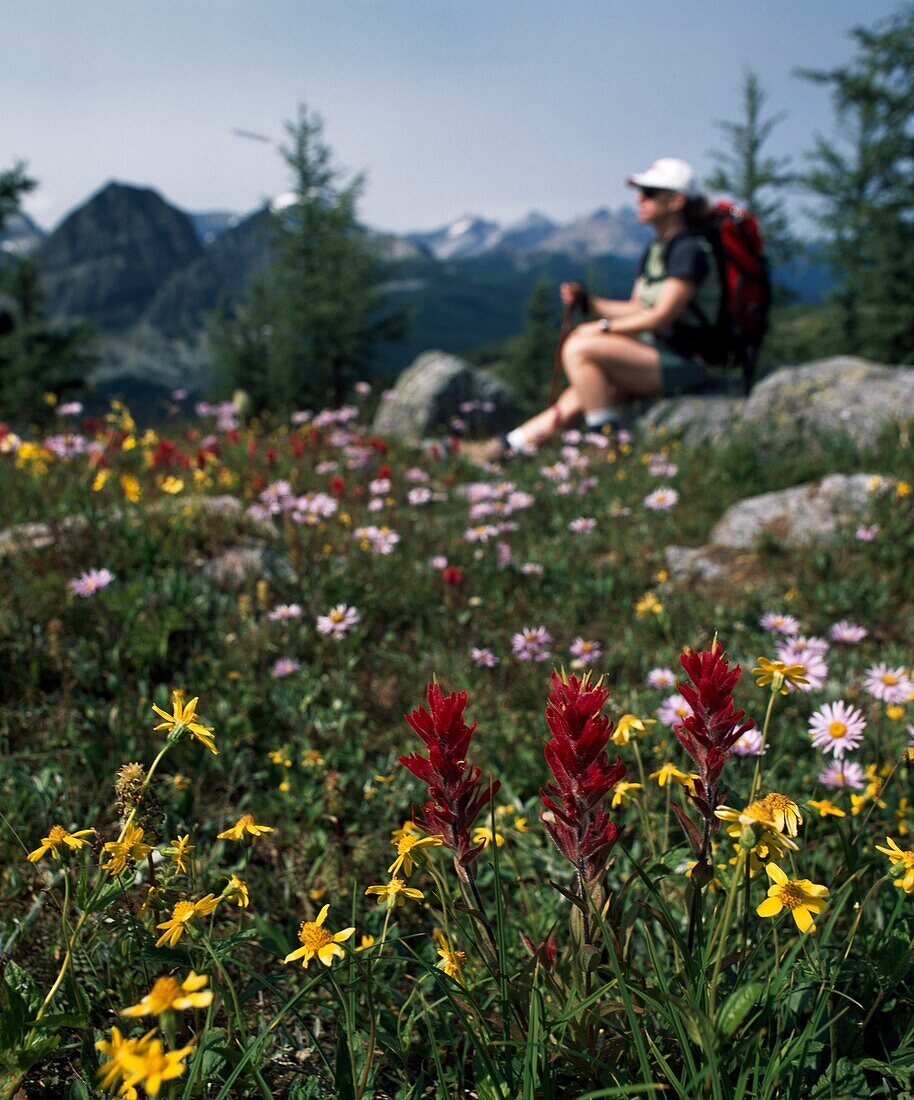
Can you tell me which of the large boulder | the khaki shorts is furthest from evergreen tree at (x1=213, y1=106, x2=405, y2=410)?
the khaki shorts

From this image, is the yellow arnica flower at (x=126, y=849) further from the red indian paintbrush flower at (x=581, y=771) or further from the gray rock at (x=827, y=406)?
the gray rock at (x=827, y=406)

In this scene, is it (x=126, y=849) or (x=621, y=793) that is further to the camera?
(x=621, y=793)

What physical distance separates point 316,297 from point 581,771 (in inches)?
974

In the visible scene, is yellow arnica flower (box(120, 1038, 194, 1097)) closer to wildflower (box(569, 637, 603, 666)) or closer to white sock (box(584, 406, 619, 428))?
wildflower (box(569, 637, 603, 666))

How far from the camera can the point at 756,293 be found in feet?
25.8

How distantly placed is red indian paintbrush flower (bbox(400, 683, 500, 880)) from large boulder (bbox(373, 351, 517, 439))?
32.2ft

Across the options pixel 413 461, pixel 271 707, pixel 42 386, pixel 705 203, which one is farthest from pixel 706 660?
pixel 42 386

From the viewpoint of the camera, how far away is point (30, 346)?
72.8ft

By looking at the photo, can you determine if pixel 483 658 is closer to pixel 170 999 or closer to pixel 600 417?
pixel 170 999

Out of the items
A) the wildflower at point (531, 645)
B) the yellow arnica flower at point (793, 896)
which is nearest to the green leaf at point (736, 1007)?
the yellow arnica flower at point (793, 896)

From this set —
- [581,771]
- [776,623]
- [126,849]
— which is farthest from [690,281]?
[126,849]

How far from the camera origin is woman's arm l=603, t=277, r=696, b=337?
7148mm

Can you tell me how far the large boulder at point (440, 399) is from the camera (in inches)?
452

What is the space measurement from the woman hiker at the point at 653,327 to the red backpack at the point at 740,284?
5.0 inches
